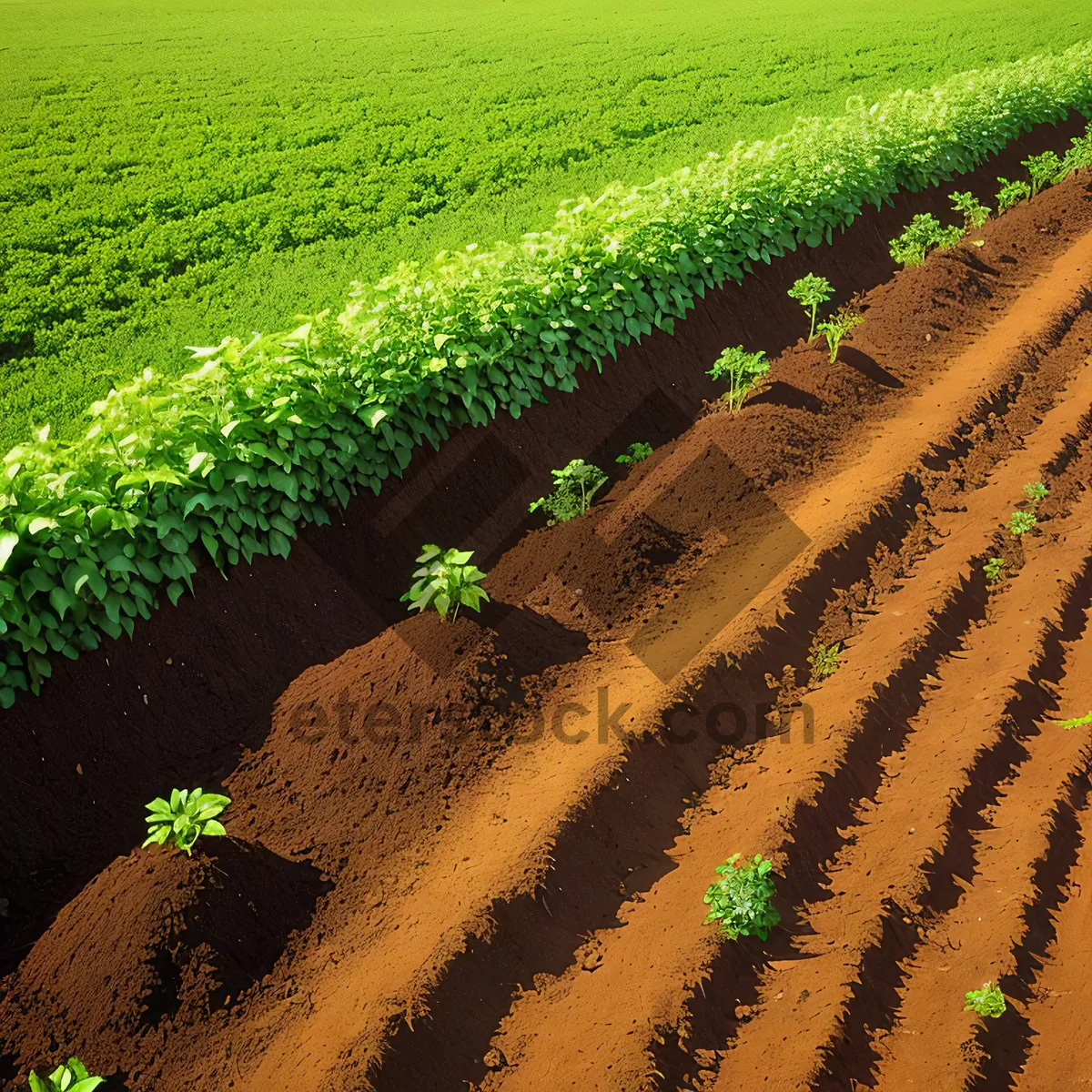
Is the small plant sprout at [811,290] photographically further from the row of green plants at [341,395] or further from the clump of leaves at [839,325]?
the row of green plants at [341,395]

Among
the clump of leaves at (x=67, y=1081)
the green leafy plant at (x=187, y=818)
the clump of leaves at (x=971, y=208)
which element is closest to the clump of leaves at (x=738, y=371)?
the clump of leaves at (x=971, y=208)

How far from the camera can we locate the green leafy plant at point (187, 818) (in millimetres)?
4730

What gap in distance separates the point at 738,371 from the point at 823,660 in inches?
123

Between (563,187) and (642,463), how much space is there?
8045 millimetres

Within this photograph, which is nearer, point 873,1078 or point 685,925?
point 873,1078

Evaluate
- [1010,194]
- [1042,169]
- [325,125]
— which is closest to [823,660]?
[1010,194]

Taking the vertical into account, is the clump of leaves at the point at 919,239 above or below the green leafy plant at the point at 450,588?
above

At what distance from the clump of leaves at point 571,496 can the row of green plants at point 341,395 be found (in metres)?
0.79

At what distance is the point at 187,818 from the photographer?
475 cm

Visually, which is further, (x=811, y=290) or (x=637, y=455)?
(x=811, y=290)

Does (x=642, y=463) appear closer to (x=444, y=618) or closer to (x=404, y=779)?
(x=444, y=618)

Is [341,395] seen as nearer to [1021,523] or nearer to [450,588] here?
[450,588]

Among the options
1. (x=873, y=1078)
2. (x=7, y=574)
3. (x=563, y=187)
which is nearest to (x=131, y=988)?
(x=7, y=574)

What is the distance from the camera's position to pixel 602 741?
570 cm
